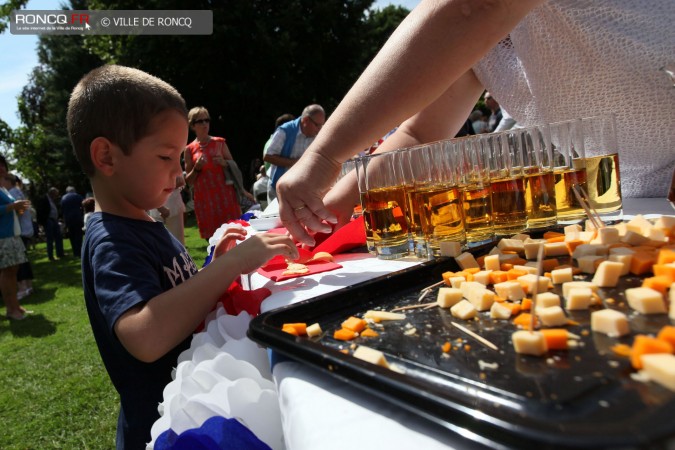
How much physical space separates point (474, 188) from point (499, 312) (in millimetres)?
647

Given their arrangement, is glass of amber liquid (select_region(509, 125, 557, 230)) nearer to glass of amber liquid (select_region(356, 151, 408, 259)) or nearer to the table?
glass of amber liquid (select_region(356, 151, 408, 259))

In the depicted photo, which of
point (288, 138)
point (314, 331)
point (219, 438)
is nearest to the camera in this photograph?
point (219, 438)

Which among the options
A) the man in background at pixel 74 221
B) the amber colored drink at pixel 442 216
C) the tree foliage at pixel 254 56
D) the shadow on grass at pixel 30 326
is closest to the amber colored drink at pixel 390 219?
the amber colored drink at pixel 442 216

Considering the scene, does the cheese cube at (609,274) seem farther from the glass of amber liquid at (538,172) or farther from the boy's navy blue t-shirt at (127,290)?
the boy's navy blue t-shirt at (127,290)

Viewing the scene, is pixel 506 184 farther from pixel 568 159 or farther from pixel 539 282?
pixel 539 282

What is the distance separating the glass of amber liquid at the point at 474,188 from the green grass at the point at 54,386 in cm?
272

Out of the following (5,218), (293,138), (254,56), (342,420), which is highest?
(254,56)

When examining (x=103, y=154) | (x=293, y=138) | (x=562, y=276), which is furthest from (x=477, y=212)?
(x=293, y=138)

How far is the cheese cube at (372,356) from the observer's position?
62cm

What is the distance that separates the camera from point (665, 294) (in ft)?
2.23

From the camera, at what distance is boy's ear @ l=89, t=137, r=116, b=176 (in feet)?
5.08

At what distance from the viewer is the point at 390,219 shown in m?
1.45

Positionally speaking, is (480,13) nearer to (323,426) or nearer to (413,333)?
(413,333)

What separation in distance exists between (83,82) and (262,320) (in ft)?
4.31
